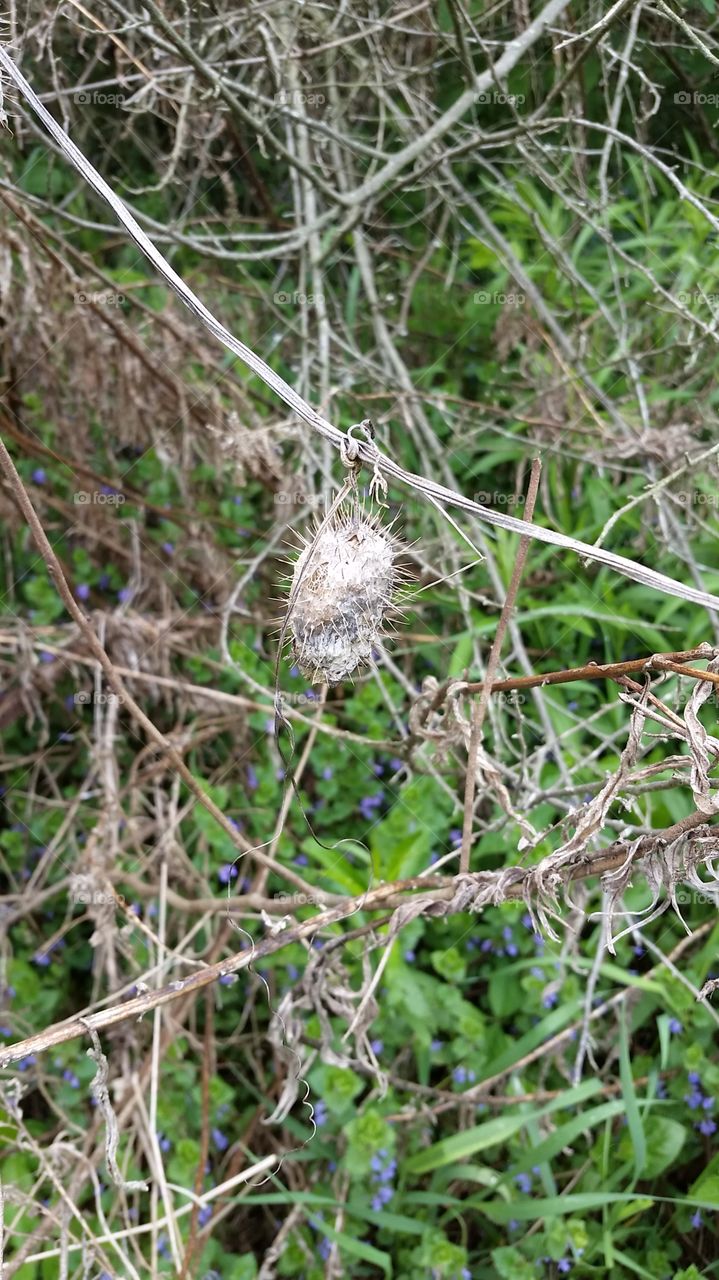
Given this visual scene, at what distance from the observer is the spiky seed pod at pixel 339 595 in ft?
3.76

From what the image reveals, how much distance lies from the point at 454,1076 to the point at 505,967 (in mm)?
306

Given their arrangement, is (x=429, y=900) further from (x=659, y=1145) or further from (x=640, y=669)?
(x=659, y=1145)

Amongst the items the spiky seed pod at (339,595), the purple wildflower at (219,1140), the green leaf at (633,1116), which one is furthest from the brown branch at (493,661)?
the purple wildflower at (219,1140)

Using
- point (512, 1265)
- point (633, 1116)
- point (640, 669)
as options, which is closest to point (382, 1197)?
point (512, 1265)

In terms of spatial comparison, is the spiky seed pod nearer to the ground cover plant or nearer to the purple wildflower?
the ground cover plant

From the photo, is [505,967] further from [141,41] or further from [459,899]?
[141,41]

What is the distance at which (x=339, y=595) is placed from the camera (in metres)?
1.15

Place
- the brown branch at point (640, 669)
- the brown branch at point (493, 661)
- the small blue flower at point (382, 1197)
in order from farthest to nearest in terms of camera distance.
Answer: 1. the small blue flower at point (382, 1197)
2. the brown branch at point (493, 661)
3. the brown branch at point (640, 669)

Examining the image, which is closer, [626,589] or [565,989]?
[565,989]

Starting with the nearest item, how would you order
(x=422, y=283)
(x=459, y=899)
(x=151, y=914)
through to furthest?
(x=459, y=899) → (x=151, y=914) → (x=422, y=283)

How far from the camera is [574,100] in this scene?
2.96 m

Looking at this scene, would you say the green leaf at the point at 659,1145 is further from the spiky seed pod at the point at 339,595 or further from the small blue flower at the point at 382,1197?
the spiky seed pod at the point at 339,595

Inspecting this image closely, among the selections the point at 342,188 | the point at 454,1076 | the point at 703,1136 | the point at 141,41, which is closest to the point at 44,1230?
the point at 454,1076

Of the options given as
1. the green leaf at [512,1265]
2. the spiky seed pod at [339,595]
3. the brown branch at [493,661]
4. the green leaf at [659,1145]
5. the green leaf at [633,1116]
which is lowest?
the green leaf at [512,1265]
